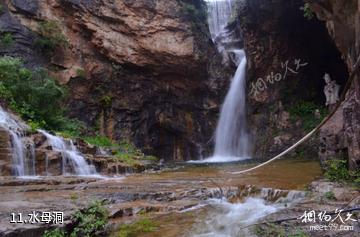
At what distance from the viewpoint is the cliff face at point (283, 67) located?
1781cm

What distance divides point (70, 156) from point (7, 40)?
7533 mm

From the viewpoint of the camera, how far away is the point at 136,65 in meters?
18.7

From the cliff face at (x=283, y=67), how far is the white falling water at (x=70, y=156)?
370 inches

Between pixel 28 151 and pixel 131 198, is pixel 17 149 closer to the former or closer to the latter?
pixel 28 151

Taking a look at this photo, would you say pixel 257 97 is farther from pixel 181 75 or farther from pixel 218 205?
pixel 218 205

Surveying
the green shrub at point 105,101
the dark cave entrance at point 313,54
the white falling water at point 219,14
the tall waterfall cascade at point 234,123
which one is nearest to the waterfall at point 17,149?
the green shrub at point 105,101

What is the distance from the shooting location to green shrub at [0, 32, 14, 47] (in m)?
15.6

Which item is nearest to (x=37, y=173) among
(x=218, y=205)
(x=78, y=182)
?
(x=78, y=182)

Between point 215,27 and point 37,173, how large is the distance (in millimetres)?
16433

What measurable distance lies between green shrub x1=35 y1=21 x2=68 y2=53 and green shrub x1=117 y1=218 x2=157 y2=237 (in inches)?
549

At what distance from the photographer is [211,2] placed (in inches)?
943

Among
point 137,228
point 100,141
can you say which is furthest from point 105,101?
point 137,228

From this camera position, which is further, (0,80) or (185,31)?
(185,31)

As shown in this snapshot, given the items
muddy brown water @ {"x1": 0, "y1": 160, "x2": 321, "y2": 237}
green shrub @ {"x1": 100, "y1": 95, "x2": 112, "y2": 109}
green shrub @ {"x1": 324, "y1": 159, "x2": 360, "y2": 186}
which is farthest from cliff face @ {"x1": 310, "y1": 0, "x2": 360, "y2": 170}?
green shrub @ {"x1": 100, "y1": 95, "x2": 112, "y2": 109}
